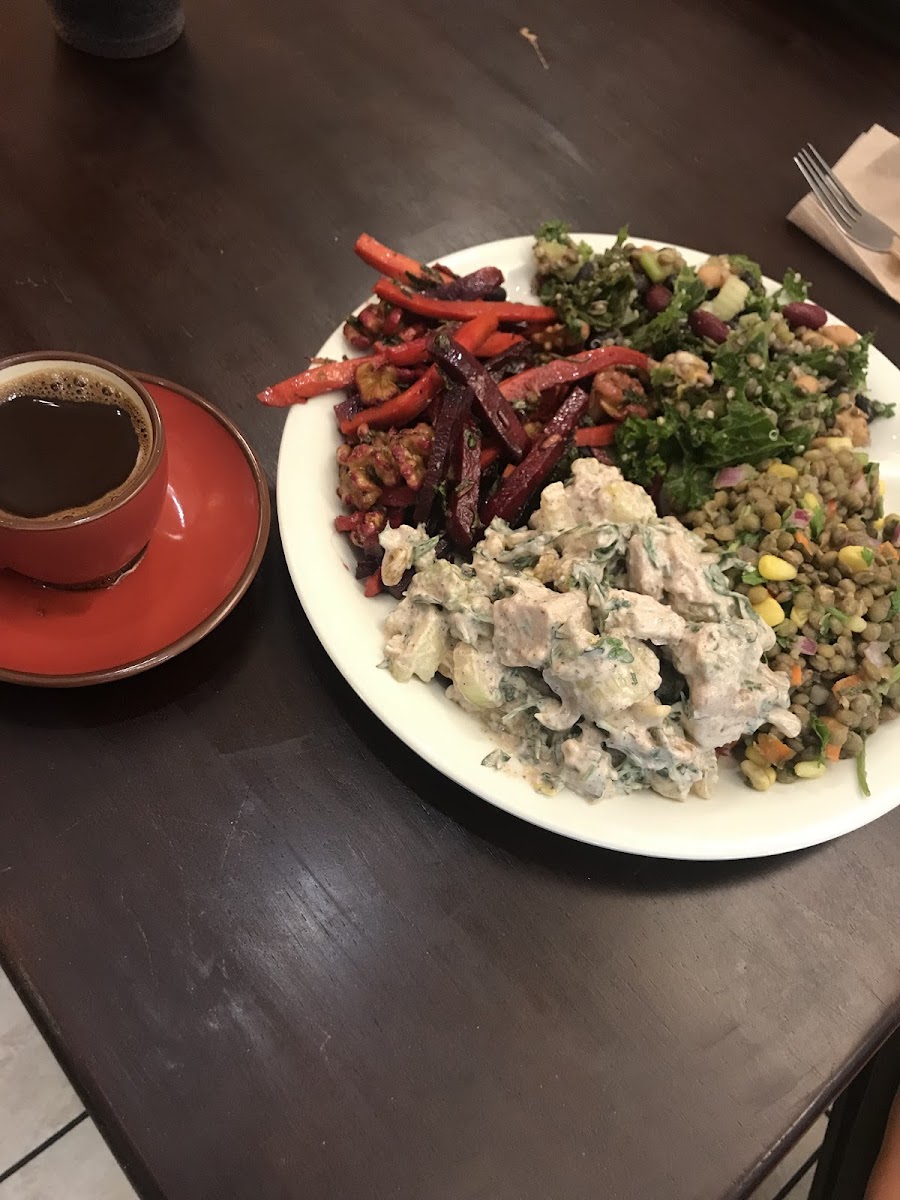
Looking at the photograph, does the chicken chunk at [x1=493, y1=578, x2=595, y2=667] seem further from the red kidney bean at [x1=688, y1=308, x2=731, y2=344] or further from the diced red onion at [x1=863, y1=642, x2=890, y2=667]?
the red kidney bean at [x1=688, y1=308, x2=731, y2=344]

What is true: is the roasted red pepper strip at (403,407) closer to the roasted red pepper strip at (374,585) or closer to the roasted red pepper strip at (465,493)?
the roasted red pepper strip at (465,493)

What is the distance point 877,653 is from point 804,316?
726 millimetres

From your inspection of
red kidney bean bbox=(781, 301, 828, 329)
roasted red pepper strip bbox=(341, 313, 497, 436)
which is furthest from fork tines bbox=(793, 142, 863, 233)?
roasted red pepper strip bbox=(341, 313, 497, 436)

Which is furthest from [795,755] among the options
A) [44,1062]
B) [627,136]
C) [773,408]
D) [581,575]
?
[44,1062]

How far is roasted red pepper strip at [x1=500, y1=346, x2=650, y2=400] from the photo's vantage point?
5.14ft

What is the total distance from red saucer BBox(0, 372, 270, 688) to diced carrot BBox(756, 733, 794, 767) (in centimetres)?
84

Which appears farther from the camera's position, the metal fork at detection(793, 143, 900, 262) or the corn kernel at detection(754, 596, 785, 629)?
the metal fork at detection(793, 143, 900, 262)

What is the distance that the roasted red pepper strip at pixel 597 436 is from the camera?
5.09 ft

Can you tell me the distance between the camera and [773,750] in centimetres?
131

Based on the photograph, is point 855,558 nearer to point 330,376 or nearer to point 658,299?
point 658,299

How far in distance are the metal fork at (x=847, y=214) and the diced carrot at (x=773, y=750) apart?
1.39 meters

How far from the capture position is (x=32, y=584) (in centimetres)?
134

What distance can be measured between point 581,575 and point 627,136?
1.61 metres

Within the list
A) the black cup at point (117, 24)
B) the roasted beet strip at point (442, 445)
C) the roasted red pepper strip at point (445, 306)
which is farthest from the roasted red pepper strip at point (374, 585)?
the black cup at point (117, 24)
